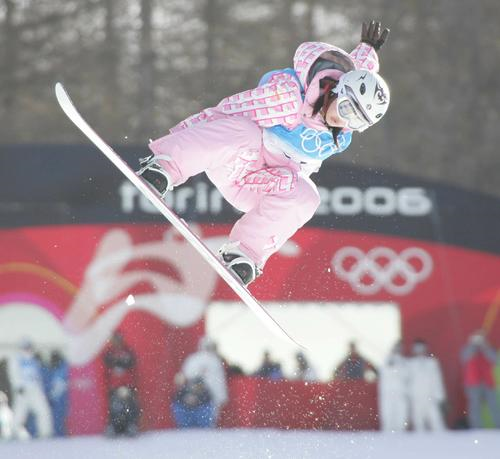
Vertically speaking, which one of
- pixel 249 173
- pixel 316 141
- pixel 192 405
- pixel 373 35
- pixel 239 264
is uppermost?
pixel 373 35

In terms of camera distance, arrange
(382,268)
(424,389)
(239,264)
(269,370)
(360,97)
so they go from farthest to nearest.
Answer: (382,268) < (424,389) < (269,370) < (239,264) < (360,97)

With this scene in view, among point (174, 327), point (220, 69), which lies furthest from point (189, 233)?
point (220, 69)

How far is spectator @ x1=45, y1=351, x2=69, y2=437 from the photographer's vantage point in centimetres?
1102

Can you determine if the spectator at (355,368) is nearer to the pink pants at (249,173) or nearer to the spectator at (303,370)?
the spectator at (303,370)

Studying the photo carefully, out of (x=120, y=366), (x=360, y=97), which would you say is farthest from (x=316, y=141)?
(x=120, y=366)

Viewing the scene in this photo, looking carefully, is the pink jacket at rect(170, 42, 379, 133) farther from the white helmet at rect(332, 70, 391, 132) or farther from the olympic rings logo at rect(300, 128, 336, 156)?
the white helmet at rect(332, 70, 391, 132)

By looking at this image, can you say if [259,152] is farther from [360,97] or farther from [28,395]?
[28,395]

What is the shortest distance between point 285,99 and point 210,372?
212 inches

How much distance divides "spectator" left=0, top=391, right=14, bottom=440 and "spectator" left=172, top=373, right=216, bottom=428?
1464 mm

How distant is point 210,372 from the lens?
11.0 m

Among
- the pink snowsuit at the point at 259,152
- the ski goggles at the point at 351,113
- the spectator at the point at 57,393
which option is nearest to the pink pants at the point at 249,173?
the pink snowsuit at the point at 259,152

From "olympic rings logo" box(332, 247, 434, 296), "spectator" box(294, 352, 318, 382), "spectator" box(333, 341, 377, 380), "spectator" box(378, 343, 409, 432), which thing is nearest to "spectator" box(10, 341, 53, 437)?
"spectator" box(294, 352, 318, 382)

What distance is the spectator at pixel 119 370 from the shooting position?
420 inches

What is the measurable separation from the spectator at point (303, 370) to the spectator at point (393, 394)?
621 mm
